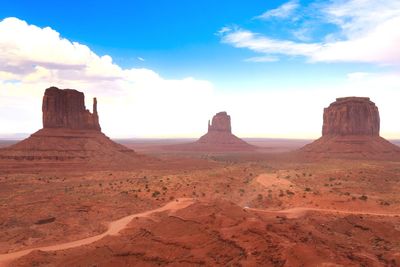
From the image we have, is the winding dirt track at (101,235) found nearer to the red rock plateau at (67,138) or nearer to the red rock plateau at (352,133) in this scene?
the red rock plateau at (67,138)

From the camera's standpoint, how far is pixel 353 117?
107 meters

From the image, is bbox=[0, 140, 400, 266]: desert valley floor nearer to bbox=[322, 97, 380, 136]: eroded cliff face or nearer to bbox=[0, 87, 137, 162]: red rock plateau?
bbox=[0, 87, 137, 162]: red rock plateau

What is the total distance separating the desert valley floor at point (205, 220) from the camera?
21359 millimetres

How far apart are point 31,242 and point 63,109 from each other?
2735 inches

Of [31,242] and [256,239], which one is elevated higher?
[256,239]

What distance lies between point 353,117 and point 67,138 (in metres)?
85.7

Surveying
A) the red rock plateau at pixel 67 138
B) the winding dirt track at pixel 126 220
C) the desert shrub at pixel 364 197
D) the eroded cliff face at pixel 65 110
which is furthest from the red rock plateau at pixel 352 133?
the eroded cliff face at pixel 65 110

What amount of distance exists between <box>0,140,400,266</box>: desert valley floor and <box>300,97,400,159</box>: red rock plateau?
41.0 m

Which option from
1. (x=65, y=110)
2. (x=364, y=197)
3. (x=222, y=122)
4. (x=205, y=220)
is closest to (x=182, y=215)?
(x=205, y=220)

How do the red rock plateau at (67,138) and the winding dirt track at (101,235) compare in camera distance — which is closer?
the winding dirt track at (101,235)

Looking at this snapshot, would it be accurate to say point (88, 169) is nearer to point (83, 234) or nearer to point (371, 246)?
point (83, 234)

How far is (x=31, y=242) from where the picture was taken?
2898 centimetres

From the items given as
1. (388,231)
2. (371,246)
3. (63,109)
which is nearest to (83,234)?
(371,246)

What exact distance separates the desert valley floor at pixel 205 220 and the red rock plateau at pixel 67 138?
2050 centimetres
